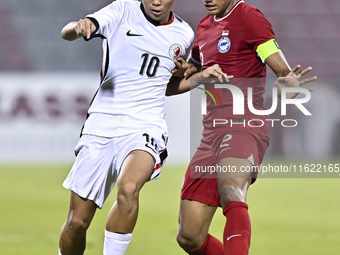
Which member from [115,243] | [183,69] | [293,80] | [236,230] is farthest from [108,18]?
[236,230]

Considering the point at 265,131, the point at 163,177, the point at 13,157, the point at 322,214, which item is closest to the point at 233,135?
the point at 265,131

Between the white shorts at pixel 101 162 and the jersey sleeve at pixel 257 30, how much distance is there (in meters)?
0.90

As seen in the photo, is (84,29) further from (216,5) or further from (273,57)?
(273,57)

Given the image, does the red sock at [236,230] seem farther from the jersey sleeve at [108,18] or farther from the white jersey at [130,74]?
the jersey sleeve at [108,18]

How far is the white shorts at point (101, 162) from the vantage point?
11.2 feet

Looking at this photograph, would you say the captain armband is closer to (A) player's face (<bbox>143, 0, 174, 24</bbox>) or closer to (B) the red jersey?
(B) the red jersey

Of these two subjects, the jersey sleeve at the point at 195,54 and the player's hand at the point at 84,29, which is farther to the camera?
the jersey sleeve at the point at 195,54

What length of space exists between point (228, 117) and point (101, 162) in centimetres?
92

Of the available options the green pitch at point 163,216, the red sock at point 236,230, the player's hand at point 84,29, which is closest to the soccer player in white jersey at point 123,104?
the player's hand at point 84,29

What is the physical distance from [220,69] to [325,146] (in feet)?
23.8

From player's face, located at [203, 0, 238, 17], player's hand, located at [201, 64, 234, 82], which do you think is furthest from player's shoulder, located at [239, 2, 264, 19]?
player's hand, located at [201, 64, 234, 82]

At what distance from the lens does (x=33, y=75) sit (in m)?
9.59

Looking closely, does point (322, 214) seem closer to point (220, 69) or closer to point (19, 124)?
point (220, 69)

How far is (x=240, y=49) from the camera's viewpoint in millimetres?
3449
